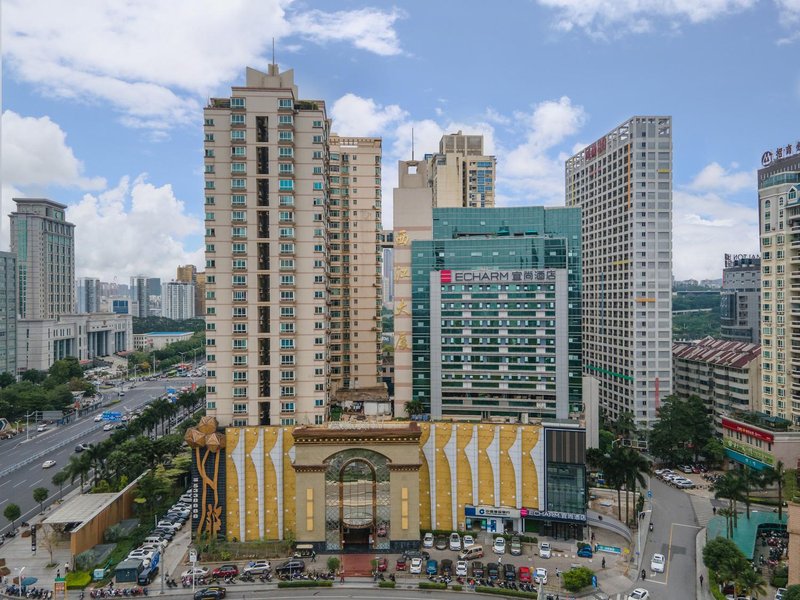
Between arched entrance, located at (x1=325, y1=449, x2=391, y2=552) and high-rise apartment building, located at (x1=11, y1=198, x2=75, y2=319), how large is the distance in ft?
385

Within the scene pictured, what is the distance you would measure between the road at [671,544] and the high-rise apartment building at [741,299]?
8187 centimetres

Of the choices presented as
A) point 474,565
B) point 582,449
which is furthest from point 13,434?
point 582,449

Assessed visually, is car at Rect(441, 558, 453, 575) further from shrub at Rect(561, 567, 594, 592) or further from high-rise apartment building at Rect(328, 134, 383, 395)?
high-rise apartment building at Rect(328, 134, 383, 395)

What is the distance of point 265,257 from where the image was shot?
4791cm

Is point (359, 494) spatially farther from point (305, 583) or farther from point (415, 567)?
point (305, 583)

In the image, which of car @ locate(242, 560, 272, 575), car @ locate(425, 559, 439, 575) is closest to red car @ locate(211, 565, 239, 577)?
car @ locate(242, 560, 272, 575)

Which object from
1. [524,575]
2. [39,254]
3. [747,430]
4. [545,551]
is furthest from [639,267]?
[39,254]

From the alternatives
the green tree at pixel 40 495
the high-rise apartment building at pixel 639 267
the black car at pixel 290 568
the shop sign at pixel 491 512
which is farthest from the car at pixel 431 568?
the high-rise apartment building at pixel 639 267

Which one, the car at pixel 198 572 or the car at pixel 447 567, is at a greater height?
the car at pixel 447 567

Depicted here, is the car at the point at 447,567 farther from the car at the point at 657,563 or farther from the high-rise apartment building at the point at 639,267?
the high-rise apartment building at the point at 639,267

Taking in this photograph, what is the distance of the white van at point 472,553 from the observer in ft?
132

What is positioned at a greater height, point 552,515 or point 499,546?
point 552,515

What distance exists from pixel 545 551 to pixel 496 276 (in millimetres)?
31848

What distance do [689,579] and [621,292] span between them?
44.0m
